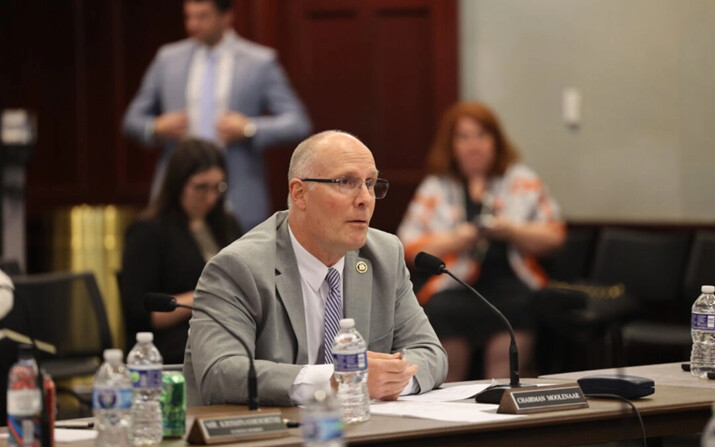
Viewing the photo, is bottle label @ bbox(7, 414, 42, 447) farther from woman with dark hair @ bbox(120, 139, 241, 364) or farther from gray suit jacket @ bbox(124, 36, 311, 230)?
gray suit jacket @ bbox(124, 36, 311, 230)

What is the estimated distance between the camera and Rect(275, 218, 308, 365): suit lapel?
3219 millimetres

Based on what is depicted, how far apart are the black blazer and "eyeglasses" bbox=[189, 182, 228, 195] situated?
19 centimetres

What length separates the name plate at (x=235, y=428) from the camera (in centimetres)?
249

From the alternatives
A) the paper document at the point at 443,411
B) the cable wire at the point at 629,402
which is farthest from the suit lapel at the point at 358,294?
the cable wire at the point at 629,402

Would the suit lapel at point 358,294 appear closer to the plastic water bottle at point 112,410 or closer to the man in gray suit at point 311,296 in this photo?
the man in gray suit at point 311,296

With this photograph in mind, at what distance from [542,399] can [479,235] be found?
314 cm

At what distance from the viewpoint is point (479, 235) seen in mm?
5957

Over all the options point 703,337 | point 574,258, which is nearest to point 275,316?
point 703,337

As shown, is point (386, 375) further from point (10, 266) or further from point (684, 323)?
point (684, 323)

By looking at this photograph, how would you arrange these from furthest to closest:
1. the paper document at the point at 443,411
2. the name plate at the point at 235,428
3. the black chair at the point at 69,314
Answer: the black chair at the point at 69,314
the paper document at the point at 443,411
the name plate at the point at 235,428

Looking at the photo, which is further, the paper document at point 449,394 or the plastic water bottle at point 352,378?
the paper document at point 449,394

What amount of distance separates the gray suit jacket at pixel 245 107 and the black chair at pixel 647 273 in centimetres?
175

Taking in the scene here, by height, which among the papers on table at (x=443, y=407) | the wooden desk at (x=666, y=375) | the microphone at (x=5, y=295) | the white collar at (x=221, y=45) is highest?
the white collar at (x=221, y=45)

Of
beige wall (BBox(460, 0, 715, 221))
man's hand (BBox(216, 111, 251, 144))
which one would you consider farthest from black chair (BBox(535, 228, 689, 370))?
man's hand (BBox(216, 111, 251, 144))
